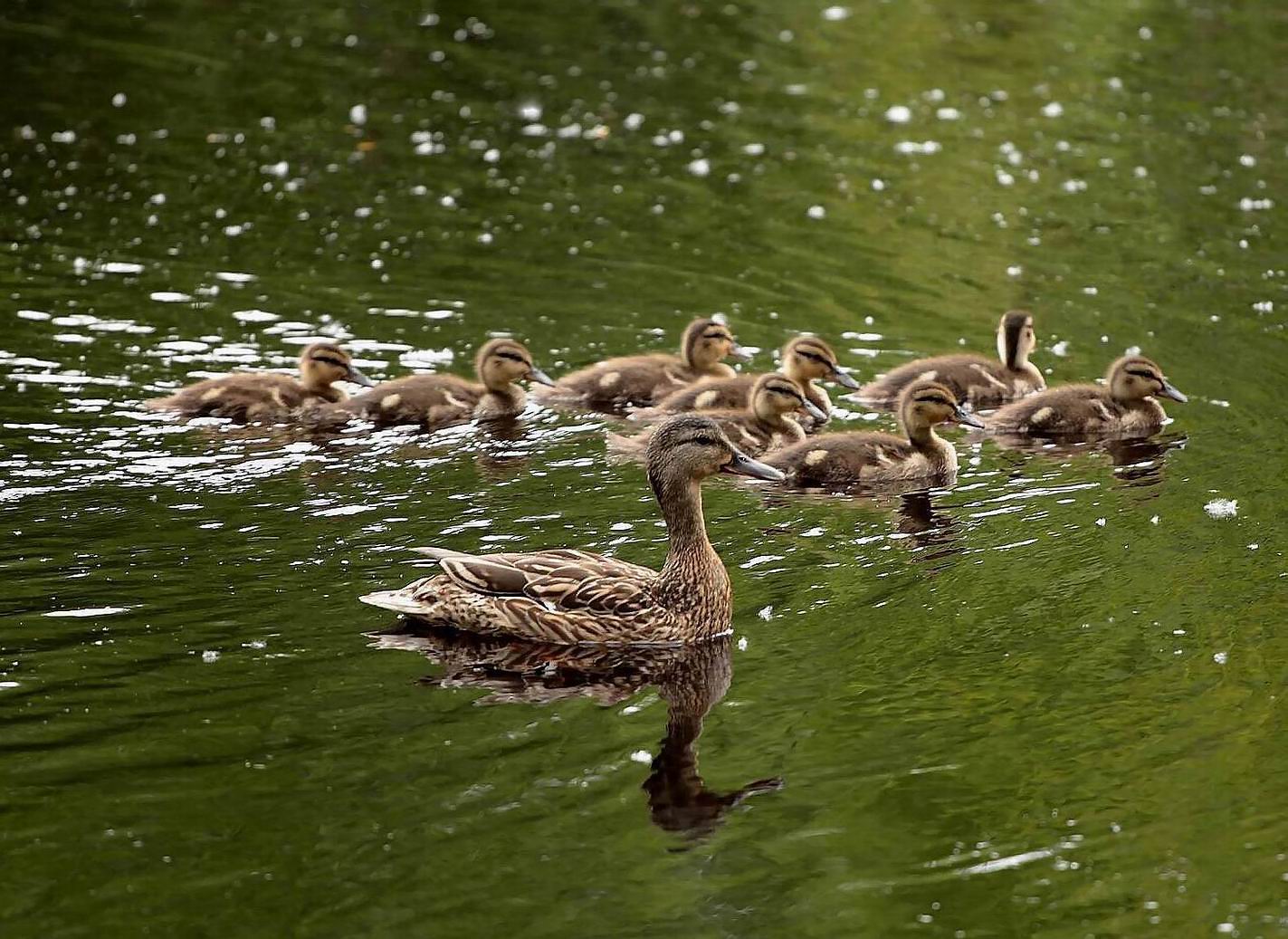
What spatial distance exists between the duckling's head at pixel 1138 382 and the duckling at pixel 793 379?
1.70 metres

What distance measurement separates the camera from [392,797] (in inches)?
267

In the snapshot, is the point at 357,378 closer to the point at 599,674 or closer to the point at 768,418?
the point at 768,418

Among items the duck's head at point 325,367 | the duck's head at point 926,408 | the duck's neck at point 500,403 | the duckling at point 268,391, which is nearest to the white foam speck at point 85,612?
the duckling at point 268,391

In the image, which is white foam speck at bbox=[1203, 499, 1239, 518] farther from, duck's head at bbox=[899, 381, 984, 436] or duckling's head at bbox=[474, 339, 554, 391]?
duckling's head at bbox=[474, 339, 554, 391]

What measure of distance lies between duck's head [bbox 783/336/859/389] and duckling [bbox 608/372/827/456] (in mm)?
624

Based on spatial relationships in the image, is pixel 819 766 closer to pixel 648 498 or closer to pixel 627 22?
pixel 648 498

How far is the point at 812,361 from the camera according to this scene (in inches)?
483

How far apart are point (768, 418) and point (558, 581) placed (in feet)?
11.6

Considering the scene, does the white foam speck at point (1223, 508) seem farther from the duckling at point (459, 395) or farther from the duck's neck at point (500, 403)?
the duck's neck at point (500, 403)

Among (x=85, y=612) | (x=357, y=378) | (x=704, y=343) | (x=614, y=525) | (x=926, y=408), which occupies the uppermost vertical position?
(x=704, y=343)

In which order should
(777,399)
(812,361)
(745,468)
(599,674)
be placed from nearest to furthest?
(599,674) → (745,468) → (777,399) → (812,361)

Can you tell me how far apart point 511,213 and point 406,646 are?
8867 millimetres

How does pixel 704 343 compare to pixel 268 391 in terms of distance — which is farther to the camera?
pixel 704 343

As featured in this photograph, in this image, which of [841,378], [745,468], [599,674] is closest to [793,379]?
[841,378]
